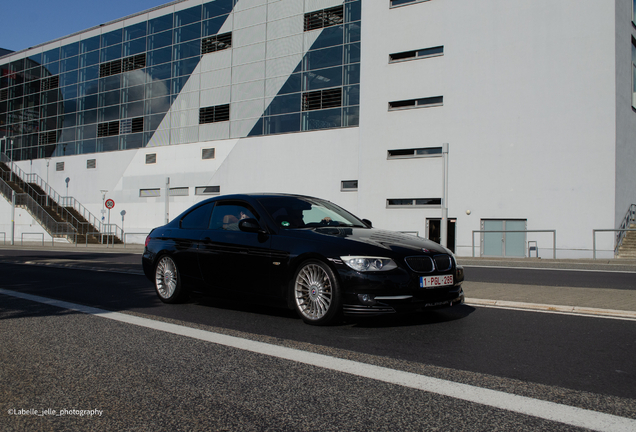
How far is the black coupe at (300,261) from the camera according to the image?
525cm

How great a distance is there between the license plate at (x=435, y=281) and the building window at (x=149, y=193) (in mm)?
34050

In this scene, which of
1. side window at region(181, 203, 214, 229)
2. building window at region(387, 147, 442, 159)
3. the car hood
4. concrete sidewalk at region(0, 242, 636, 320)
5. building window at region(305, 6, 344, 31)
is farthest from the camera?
building window at region(305, 6, 344, 31)

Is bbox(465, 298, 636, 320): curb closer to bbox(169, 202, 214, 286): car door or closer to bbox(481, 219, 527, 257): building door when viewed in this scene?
bbox(169, 202, 214, 286): car door

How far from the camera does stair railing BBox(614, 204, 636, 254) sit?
74.1ft

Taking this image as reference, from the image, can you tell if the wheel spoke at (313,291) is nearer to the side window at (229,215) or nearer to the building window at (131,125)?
the side window at (229,215)

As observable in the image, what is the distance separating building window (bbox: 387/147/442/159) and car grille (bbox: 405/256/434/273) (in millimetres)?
21264

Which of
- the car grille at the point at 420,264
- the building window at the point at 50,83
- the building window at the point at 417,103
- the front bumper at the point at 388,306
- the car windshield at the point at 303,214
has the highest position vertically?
the building window at the point at 50,83

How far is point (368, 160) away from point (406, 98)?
12.0ft

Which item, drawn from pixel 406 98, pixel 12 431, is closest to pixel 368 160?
pixel 406 98

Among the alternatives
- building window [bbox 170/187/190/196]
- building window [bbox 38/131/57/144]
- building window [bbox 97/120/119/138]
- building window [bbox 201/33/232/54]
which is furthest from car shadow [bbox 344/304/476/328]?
building window [bbox 38/131/57/144]

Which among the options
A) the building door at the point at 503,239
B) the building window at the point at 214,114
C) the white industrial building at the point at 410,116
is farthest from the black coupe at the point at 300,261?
the building window at the point at 214,114

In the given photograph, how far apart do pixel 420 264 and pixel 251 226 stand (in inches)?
79.9

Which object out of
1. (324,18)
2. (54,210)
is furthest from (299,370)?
(54,210)

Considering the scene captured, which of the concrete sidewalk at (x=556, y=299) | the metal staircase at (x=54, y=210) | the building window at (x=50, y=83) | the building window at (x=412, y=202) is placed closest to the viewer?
the concrete sidewalk at (x=556, y=299)
